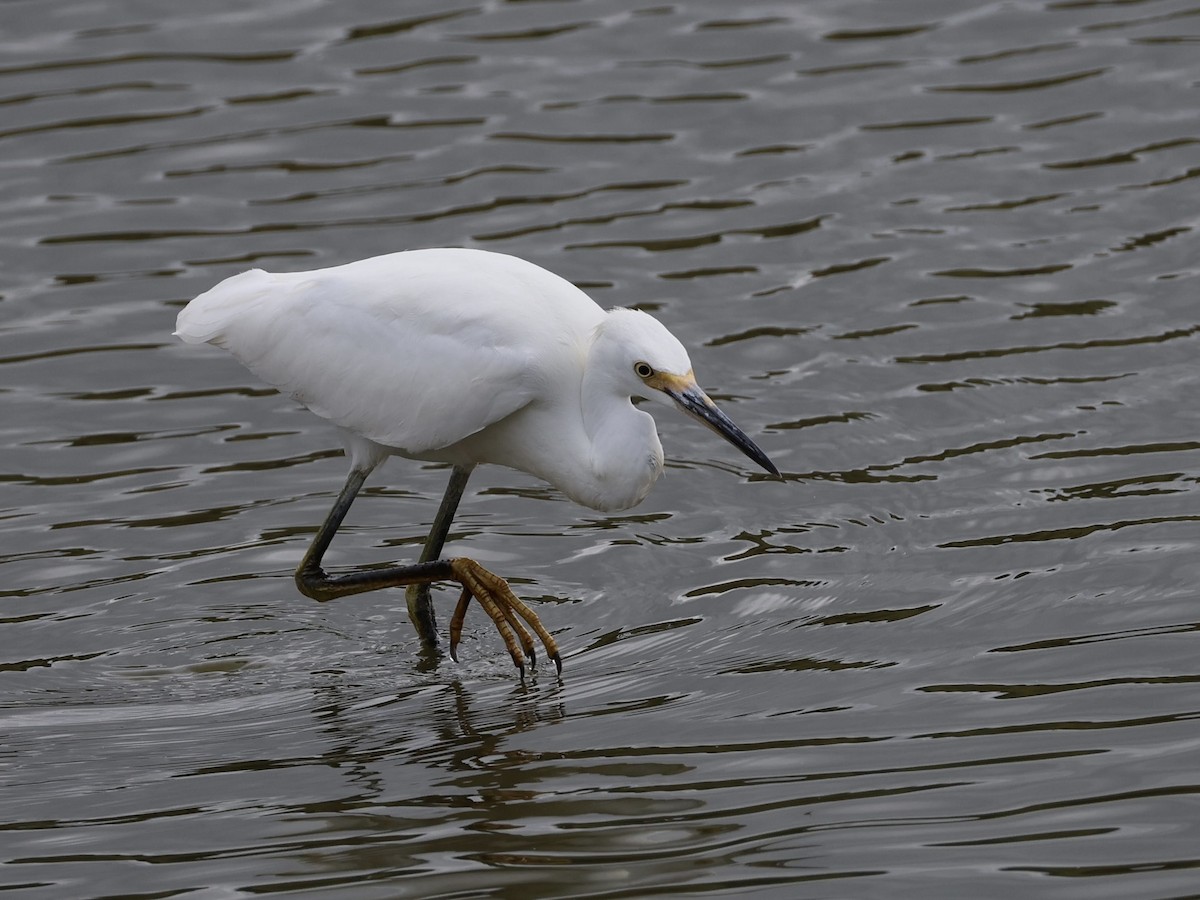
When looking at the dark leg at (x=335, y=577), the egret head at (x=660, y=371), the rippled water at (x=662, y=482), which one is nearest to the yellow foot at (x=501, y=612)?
the rippled water at (x=662, y=482)

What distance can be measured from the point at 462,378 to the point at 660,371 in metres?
0.88

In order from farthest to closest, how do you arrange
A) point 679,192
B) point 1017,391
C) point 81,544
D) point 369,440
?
point 679,192 → point 1017,391 → point 81,544 → point 369,440

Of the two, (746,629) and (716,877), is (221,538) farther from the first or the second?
(716,877)

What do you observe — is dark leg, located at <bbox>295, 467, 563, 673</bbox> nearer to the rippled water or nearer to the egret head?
the rippled water

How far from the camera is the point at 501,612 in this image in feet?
26.8

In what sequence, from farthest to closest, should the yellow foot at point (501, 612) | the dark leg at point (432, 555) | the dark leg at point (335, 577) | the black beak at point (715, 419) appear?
the dark leg at point (432, 555) < the dark leg at point (335, 577) < the yellow foot at point (501, 612) < the black beak at point (715, 419)

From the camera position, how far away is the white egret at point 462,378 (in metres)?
7.97

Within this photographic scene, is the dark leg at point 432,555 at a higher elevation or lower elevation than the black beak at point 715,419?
lower

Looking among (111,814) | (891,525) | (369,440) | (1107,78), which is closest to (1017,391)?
(891,525)

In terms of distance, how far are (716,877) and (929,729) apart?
1269 mm

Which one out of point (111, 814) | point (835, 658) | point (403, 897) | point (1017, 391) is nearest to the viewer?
point (403, 897)

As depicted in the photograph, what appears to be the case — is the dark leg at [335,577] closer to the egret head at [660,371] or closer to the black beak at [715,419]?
the egret head at [660,371]

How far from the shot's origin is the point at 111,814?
268 inches

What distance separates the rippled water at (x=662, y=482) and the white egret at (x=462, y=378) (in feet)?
1.40
